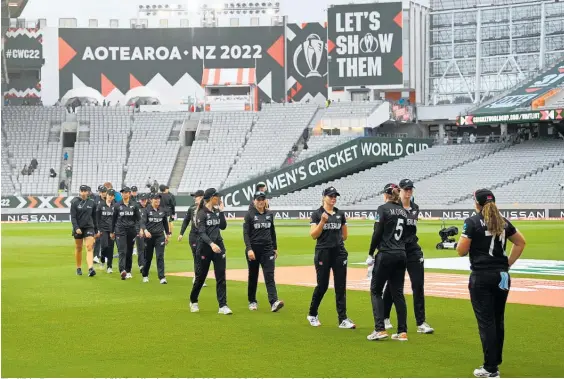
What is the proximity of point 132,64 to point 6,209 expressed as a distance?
23551mm

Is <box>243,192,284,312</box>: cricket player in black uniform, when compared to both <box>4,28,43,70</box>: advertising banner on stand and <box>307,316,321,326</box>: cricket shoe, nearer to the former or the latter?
<box>307,316,321,326</box>: cricket shoe

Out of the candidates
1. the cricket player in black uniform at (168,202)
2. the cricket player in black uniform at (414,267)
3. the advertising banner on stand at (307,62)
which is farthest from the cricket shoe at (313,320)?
the advertising banner on stand at (307,62)

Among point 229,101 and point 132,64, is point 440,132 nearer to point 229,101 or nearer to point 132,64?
point 229,101

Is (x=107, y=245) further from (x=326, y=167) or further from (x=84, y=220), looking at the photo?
(x=326, y=167)

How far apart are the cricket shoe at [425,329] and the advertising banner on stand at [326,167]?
5811 cm

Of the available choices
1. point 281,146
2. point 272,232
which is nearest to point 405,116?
point 281,146

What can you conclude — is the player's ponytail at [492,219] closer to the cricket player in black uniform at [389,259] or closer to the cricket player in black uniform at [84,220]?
the cricket player in black uniform at [389,259]

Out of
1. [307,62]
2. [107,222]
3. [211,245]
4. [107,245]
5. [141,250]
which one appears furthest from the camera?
[307,62]

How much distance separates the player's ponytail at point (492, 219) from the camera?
1226cm

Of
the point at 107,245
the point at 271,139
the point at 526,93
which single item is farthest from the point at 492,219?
the point at 271,139

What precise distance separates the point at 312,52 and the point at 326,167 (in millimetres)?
15413

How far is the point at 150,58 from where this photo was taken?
9088cm

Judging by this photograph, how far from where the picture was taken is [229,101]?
3418 inches

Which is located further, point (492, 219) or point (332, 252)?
point (332, 252)
